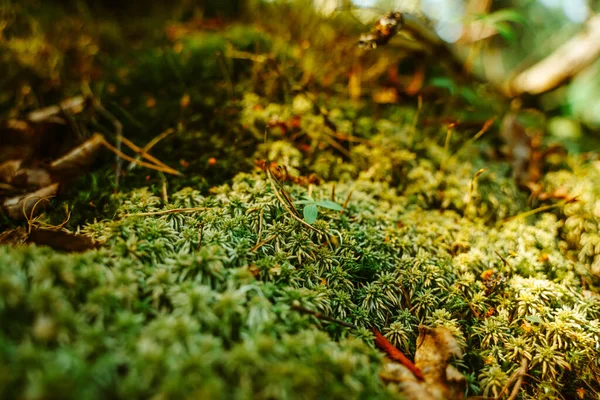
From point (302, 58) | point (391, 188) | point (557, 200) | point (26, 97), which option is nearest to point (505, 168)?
point (557, 200)

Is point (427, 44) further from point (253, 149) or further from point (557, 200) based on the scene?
point (253, 149)

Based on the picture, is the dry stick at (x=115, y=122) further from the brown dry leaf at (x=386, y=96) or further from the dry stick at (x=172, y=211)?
the brown dry leaf at (x=386, y=96)

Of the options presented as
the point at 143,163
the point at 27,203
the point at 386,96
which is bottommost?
the point at 27,203

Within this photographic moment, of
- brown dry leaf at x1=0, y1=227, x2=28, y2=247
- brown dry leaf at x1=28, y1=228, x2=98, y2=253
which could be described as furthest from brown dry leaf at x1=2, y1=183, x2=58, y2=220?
brown dry leaf at x1=28, y1=228, x2=98, y2=253

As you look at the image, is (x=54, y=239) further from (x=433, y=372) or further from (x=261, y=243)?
(x=433, y=372)

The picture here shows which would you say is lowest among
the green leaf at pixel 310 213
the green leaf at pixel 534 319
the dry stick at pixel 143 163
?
the green leaf at pixel 534 319

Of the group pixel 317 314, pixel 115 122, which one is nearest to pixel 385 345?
pixel 317 314

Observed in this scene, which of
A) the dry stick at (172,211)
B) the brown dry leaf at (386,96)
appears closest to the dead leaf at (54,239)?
the dry stick at (172,211)
